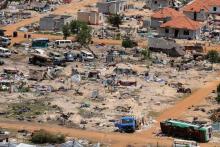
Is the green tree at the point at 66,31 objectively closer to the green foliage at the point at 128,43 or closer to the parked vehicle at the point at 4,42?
the green foliage at the point at 128,43

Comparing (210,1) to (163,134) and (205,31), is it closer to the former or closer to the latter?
(205,31)

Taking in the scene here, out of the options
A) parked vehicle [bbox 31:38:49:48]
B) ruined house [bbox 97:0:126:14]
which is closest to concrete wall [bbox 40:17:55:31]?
parked vehicle [bbox 31:38:49:48]

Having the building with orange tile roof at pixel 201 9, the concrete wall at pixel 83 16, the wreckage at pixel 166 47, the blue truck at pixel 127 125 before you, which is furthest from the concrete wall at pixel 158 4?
the blue truck at pixel 127 125

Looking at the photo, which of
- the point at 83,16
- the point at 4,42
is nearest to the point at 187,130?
the point at 4,42

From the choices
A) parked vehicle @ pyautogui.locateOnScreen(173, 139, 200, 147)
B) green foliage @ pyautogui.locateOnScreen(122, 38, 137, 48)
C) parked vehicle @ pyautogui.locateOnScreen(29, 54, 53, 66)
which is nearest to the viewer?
parked vehicle @ pyautogui.locateOnScreen(173, 139, 200, 147)

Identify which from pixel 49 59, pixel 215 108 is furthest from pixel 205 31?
pixel 215 108

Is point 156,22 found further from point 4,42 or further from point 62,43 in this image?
point 4,42

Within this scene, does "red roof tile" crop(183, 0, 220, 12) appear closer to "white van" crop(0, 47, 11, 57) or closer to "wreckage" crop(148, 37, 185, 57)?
"wreckage" crop(148, 37, 185, 57)
